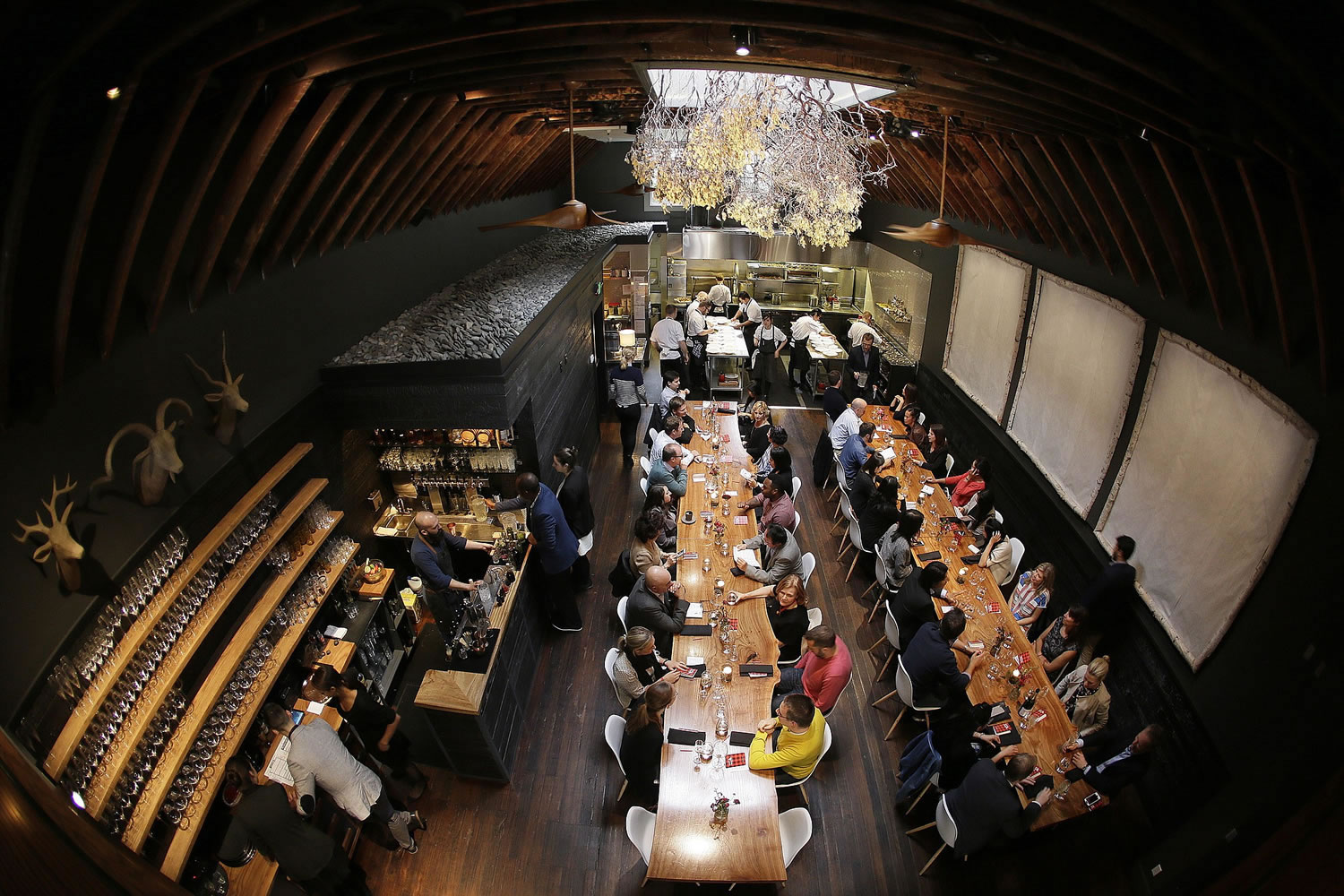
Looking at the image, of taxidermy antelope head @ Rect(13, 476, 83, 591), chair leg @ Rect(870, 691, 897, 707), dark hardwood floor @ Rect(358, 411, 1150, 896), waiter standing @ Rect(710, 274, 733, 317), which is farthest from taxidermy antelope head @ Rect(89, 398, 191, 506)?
waiter standing @ Rect(710, 274, 733, 317)

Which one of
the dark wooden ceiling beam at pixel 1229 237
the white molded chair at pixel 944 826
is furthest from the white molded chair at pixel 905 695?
the dark wooden ceiling beam at pixel 1229 237

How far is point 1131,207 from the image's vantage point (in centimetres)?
524

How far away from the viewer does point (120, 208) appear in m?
3.32

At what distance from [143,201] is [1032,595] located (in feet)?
25.2

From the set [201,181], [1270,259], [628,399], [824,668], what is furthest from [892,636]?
[201,181]

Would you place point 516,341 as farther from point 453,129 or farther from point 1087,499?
point 1087,499

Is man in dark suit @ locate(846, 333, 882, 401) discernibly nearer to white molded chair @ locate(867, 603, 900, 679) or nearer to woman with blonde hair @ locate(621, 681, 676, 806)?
white molded chair @ locate(867, 603, 900, 679)

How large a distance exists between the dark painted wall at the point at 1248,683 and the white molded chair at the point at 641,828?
345 centimetres

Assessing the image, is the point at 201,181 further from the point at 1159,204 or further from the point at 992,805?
the point at 1159,204

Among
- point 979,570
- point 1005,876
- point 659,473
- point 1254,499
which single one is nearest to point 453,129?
point 659,473

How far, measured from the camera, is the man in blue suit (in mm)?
6289

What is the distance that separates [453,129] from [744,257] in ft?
37.2

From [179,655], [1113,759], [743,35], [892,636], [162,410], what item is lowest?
[892,636]

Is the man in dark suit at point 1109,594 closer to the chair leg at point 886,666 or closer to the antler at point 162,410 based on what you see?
the chair leg at point 886,666
